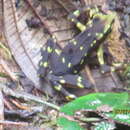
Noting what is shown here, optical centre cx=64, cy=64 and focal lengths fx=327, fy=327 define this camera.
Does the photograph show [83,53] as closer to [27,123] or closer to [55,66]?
[55,66]

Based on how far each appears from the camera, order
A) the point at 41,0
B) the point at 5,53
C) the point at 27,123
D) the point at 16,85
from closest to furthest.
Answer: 1. the point at 27,123
2. the point at 16,85
3. the point at 5,53
4. the point at 41,0

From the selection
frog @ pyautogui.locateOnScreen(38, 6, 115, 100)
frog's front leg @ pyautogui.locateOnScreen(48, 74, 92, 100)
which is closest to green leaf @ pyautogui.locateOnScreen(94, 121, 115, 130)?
frog's front leg @ pyautogui.locateOnScreen(48, 74, 92, 100)

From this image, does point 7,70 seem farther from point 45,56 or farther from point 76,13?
point 76,13

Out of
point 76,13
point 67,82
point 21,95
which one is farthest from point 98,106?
point 76,13

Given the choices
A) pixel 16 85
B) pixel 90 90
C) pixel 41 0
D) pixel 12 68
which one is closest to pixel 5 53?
pixel 12 68

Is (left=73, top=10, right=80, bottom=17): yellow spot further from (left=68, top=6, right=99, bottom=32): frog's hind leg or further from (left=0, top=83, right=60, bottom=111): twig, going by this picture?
(left=0, top=83, right=60, bottom=111): twig

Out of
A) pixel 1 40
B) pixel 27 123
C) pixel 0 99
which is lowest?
pixel 27 123

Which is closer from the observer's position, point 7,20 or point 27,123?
point 27,123
